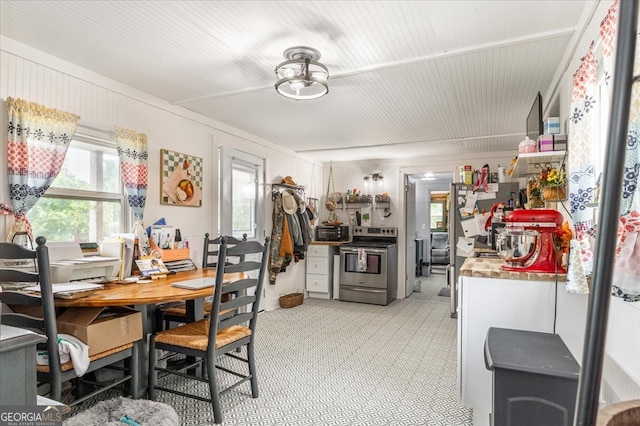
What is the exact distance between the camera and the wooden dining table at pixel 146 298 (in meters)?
1.89

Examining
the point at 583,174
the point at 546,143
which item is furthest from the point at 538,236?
the point at 546,143

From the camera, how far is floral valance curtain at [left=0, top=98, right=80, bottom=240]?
2.28 metres

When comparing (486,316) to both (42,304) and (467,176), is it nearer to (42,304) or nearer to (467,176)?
(42,304)

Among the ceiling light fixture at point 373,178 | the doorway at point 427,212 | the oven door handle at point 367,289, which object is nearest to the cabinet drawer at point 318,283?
the oven door handle at point 367,289

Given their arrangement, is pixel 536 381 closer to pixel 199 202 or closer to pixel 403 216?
pixel 199 202

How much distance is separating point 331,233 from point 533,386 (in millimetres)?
4652

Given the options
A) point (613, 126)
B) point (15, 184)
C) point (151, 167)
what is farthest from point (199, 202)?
point (613, 126)

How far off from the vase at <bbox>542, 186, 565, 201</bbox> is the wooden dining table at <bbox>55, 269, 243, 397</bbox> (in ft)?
7.07

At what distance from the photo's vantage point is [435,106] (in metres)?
3.43

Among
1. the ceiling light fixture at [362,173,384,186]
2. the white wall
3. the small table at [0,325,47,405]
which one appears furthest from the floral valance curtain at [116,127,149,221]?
the ceiling light fixture at [362,173,384,186]

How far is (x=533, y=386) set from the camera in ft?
4.57

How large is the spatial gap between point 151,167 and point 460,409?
3.03 metres

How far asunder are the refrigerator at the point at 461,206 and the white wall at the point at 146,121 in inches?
92.5

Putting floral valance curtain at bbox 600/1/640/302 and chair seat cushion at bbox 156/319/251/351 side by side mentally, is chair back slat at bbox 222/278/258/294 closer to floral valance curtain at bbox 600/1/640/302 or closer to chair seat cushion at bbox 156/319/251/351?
chair seat cushion at bbox 156/319/251/351
